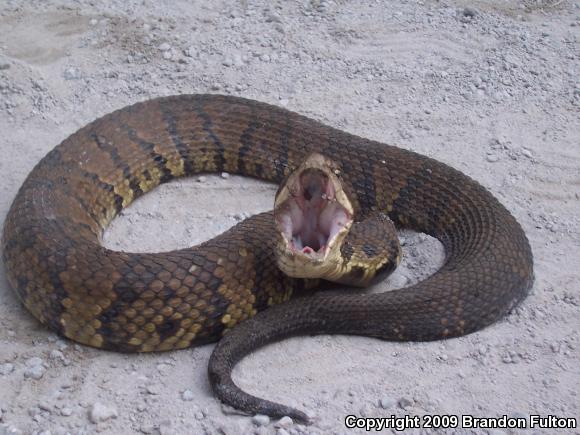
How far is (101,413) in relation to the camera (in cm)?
409

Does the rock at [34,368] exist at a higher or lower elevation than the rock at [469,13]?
lower

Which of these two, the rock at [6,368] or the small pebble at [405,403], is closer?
the small pebble at [405,403]

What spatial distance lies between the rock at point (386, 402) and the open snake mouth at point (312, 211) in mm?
793

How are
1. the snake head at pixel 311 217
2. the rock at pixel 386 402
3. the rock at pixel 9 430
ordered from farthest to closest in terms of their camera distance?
the snake head at pixel 311 217
the rock at pixel 386 402
the rock at pixel 9 430

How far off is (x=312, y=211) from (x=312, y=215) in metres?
0.02

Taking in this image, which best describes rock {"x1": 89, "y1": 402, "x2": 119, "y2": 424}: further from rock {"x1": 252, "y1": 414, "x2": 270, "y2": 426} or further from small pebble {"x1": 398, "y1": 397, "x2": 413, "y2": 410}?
small pebble {"x1": 398, "y1": 397, "x2": 413, "y2": 410}

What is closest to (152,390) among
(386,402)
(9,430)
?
(9,430)

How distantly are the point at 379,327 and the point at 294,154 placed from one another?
6.29 ft

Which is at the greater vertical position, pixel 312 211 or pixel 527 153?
pixel 312 211

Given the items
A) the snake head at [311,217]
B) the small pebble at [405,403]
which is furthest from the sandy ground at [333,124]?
the snake head at [311,217]

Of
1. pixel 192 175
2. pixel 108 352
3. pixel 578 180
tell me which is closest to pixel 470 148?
pixel 578 180

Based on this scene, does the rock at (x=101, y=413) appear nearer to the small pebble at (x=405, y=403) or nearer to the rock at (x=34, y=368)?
the rock at (x=34, y=368)

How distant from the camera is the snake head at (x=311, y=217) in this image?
4320 millimetres

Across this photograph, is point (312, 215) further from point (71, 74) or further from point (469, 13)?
point (469, 13)
